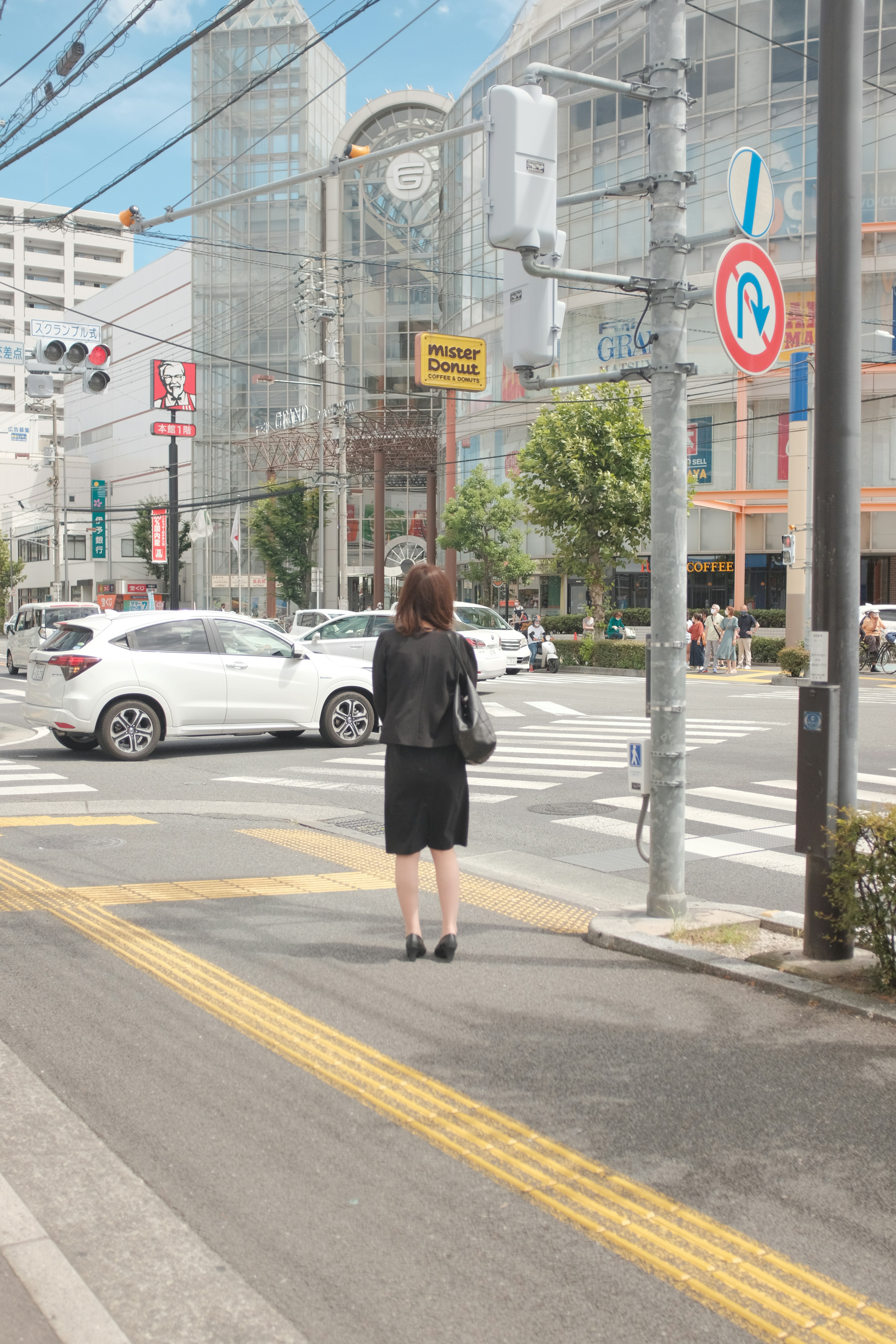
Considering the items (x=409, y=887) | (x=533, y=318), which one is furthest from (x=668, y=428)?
(x=409, y=887)

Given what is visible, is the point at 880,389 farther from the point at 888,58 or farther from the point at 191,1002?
the point at 191,1002

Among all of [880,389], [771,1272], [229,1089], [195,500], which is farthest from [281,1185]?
[195,500]

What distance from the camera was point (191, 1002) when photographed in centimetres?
525

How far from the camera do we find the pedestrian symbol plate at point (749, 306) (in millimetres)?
6172

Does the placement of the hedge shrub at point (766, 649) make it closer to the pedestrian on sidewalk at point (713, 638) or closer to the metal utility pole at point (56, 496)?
the pedestrian on sidewalk at point (713, 638)

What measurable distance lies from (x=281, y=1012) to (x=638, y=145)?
49.3 meters

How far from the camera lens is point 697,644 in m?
34.4

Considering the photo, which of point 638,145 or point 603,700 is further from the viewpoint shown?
point 638,145

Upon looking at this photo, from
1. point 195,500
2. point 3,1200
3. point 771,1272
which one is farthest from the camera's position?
point 195,500

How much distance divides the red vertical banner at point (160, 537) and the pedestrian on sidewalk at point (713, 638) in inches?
1290

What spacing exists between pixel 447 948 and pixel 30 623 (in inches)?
1133

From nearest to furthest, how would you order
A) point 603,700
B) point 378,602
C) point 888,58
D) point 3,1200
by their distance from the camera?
point 3,1200 → point 603,700 → point 888,58 → point 378,602

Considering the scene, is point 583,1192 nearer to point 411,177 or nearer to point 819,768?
point 819,768

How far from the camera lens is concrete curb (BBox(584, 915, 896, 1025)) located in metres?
5.17
